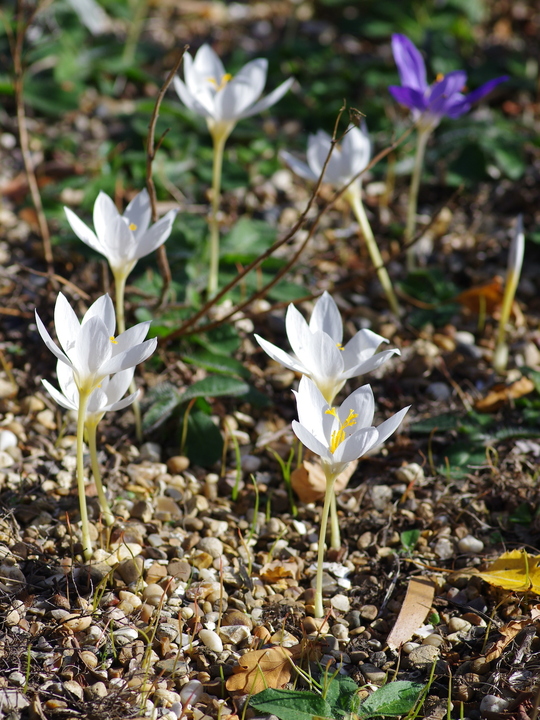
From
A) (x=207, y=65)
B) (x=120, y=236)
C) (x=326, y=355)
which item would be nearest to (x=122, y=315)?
(x=120, y=236)

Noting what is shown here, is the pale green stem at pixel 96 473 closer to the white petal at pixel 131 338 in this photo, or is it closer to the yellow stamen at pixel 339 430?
the white petal at pixel 131 338

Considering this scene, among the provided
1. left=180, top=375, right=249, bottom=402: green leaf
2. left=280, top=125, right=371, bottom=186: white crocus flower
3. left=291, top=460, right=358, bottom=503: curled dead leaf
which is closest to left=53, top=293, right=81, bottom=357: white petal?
left=180, top=375, right=249, bottom=402: green leaf

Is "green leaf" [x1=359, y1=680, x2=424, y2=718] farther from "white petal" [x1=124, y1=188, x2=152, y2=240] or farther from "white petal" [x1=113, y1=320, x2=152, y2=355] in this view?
"white petal" [x1=124, y1=188, x2=152, y2=240]

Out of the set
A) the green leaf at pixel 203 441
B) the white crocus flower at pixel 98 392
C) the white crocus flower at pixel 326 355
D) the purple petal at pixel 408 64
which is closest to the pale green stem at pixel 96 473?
the white crocus flower at pixel 98 392

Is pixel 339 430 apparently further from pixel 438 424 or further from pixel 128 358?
pixel 438 424

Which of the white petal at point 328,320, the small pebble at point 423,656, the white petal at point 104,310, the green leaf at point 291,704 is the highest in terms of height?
the white petal at point 104,310

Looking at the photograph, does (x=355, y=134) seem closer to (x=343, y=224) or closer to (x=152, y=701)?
(x=343, y=224)
